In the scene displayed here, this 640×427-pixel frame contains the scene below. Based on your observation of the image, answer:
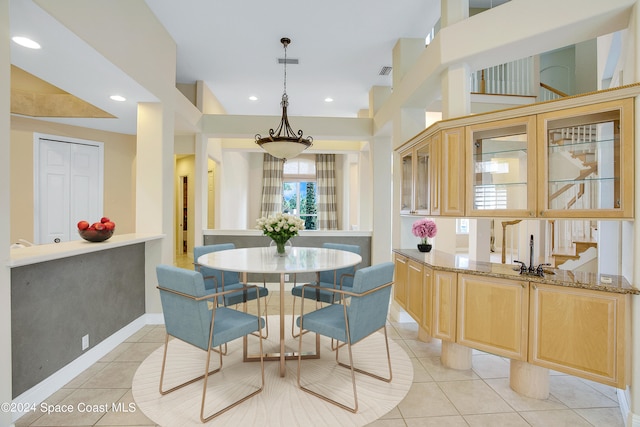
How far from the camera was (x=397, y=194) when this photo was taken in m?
3.88

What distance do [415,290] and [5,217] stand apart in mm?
3069

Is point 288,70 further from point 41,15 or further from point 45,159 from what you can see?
point 45,159

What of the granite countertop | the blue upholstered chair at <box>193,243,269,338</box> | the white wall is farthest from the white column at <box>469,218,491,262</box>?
the white wall

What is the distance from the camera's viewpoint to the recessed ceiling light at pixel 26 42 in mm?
2203

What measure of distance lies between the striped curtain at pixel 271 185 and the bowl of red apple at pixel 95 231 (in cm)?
661

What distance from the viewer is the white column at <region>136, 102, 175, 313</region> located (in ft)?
11.5

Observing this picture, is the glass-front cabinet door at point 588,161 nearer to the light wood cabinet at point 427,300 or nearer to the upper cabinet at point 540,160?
the upper cabinet at point 540,160

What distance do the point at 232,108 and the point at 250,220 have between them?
3.72 meters

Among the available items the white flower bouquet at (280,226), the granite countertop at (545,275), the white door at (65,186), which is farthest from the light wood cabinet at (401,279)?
the white door at (65,186)

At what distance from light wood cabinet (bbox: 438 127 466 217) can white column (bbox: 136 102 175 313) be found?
2.96m

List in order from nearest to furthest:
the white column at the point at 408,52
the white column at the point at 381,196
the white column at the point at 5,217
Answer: the white column at the point at 5,217
the white column at the point at 408,52
the white column at the point at 381,196

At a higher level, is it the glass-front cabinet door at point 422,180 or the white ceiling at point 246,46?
the white ceiling at point 246,46

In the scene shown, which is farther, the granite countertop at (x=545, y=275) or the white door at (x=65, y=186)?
the white door at (x=65, y=186)

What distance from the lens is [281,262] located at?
258 cm
